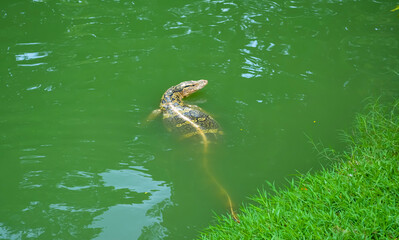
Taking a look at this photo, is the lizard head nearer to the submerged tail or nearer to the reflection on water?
the submerged tail

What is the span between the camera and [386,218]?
2891mm

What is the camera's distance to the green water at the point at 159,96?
14.0 feet

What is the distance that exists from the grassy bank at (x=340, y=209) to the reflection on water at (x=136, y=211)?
0.80m

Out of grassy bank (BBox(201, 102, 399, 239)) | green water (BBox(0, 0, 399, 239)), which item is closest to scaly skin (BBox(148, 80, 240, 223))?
green water (BBox(0, 0, 399, 239))

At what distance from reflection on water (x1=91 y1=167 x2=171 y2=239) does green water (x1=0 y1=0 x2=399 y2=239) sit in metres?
0.01

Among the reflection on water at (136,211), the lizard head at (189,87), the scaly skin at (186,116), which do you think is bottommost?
the reflection on water at (136,211)

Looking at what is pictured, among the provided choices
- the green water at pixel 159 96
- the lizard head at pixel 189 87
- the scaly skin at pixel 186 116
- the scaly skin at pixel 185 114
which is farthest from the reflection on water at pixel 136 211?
the lizard head at pixel 189 87

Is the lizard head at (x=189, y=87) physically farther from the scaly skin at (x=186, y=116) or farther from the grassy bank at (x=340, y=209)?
the grassy bank at (x=340, y=209)

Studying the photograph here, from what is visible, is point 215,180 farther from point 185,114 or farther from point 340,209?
point 340,209

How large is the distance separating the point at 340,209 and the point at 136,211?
1.99 metres

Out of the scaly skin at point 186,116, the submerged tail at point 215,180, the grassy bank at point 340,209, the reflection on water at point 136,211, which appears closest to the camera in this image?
the grassy bank at point 340,209

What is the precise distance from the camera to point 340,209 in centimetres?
320

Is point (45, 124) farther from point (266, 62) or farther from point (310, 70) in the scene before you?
point (310, 70)

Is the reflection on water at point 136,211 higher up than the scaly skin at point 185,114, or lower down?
lower down
